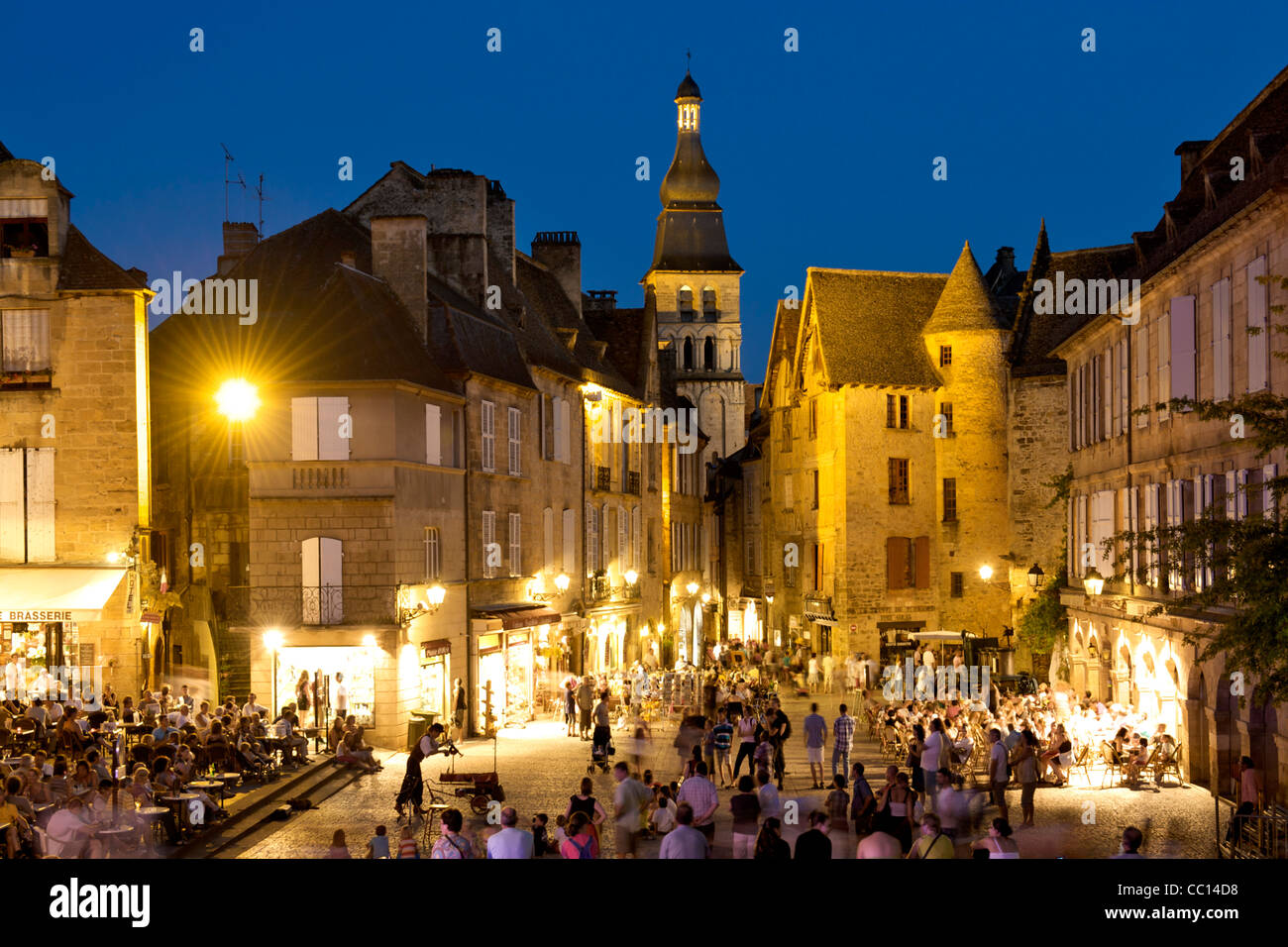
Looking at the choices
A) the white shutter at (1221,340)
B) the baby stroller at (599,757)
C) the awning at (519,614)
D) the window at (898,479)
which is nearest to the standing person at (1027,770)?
the white shutter at (1221,340)

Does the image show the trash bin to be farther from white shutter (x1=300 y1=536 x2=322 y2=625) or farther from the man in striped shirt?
the man in striped shirt

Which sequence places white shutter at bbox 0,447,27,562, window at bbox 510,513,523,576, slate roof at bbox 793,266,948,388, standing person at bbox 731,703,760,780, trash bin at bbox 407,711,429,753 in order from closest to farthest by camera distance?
1. standing person at bbox 731,703,760,780
2. trash bin at bbox 407,711,429,753
3. white shutter at bbox 0,447,27,562
4. window at bbox 510,513,523,576
5. slate roof at bbox 793,266,948,388

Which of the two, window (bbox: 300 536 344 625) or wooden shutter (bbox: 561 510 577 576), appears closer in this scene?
window (bbox: 300 536 344 625)

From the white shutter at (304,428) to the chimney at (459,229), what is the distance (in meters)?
8.97

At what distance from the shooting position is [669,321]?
84.8 meters

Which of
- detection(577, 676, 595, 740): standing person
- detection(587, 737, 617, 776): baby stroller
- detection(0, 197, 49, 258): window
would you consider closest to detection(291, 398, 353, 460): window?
detection(0, 197, 49, 258): window

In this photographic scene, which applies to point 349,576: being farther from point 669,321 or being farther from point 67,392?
point 669,321

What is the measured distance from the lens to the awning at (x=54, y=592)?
27.8 m

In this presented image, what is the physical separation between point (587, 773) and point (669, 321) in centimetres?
6090

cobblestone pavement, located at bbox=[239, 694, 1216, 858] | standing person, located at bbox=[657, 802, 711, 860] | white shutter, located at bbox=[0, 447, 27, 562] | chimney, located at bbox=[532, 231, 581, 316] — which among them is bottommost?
cobblestone pavement, located at bbox=[239, 694, 1216, 858]

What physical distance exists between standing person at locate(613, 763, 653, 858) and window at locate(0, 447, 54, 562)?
16738 mm

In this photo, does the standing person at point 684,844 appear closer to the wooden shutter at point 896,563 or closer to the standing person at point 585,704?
the standing person at point 585,704

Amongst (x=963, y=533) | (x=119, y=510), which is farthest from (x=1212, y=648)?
(x=963, y=533)

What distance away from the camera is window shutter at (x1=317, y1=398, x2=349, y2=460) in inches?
1158
